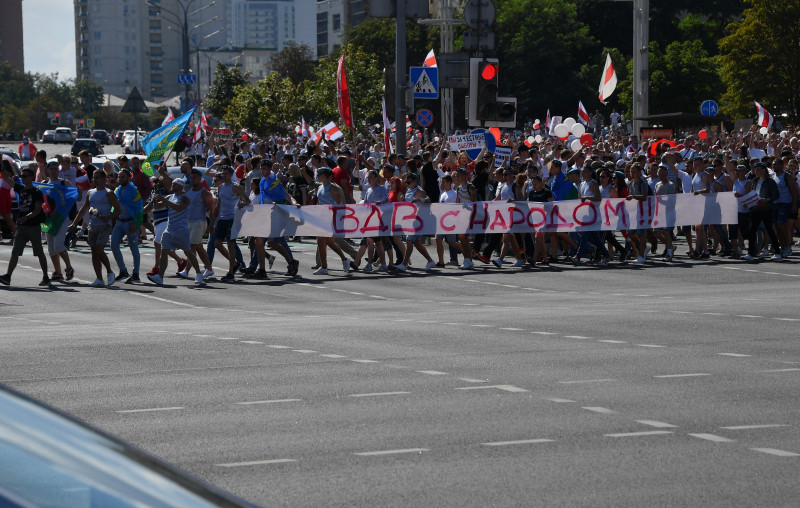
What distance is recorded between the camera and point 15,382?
10133 mm

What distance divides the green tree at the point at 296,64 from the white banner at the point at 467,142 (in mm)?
100982

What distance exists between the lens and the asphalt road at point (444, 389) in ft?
22.2

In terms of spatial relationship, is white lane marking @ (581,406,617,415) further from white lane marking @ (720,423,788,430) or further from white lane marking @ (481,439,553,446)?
white lane marking @ (481,439,553,446)

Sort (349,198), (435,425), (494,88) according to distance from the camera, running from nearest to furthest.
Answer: (435,425)
(494,88)
(349,198)

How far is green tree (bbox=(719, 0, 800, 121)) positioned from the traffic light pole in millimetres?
42804

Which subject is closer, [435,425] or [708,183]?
[435,425]

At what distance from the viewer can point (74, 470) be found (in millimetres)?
1987

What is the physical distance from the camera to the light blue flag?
83.7 ft

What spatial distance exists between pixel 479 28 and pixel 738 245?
19.7 feet

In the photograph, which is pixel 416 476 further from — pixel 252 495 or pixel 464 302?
pixel 464 302

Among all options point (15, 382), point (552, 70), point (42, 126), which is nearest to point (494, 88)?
point (15, 382)

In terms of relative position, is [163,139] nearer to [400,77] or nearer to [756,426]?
[400,77]

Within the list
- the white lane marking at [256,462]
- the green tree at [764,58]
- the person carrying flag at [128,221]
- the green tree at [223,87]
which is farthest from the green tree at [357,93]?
the white lane marking at [256,462]

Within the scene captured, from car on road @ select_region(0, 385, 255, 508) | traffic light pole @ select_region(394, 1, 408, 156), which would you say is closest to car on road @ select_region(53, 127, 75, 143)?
traffic light pole @ select_region(394, 1, 408, 156)
